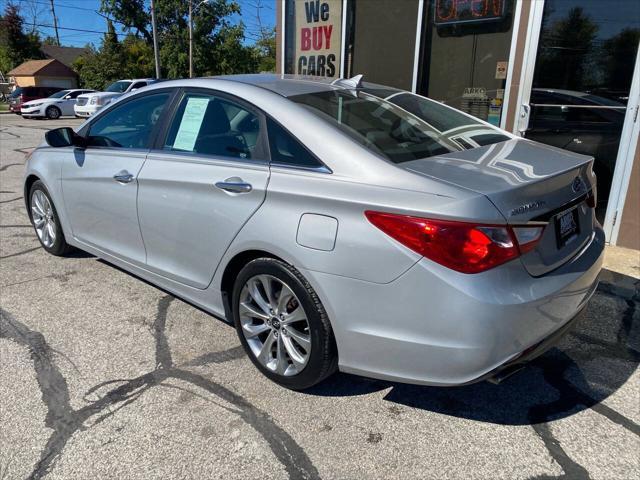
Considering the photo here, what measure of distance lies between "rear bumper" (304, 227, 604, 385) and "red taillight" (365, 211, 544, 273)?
1.5 inches

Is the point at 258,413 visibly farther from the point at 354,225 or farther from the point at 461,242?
the point at 461,242

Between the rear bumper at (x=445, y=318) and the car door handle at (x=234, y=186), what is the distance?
0.60 metres

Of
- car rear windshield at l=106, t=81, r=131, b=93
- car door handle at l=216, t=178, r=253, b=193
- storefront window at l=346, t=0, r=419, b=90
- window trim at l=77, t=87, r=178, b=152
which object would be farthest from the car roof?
car rear windshield at l=106, t=81, r=131, b=93

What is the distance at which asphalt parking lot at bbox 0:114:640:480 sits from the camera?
2227 mm

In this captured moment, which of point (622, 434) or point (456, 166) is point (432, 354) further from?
point (622, 434)

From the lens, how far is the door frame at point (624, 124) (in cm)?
472

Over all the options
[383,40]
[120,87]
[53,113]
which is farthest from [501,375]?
[53,113]

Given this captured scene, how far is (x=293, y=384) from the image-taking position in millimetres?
2643

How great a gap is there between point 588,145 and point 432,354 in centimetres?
398

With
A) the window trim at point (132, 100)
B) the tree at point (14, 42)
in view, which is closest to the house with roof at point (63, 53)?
the tree at point (14, 42)

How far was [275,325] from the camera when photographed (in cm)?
267

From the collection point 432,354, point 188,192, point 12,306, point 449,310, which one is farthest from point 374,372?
point 12,306

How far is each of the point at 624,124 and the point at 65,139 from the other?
4854 millimetres

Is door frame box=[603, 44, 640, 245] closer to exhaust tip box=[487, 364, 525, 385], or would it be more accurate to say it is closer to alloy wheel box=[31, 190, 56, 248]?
exhaust tip box=[487, 364, 525, 385]
